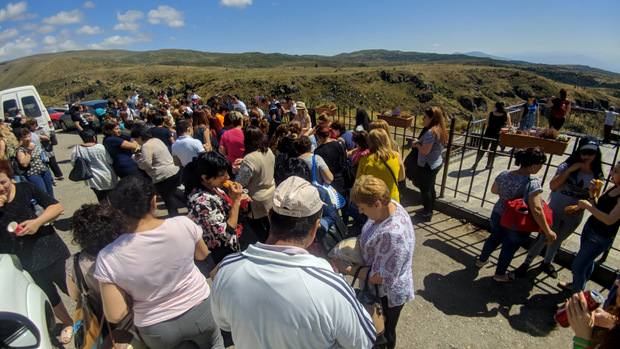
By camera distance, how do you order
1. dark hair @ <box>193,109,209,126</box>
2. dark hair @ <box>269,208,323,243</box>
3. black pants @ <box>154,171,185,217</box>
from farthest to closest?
dark hair @ <box>193,109,209,126</box> → black pants @ <box>154,171,185,217</box> → dark hair @ <box>269,208,323,243</box>

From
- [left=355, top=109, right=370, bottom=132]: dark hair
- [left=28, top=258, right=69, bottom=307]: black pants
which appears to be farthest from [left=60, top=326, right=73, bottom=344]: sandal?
[left=355, top=109, right=370, bottom=132]: dark hair

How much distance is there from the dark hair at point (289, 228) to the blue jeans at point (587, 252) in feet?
10.6

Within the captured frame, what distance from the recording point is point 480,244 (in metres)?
4.42

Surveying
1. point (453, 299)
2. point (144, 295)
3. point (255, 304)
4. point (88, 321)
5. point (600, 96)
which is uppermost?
point (255, 304)

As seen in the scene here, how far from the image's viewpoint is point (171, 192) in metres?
4.81

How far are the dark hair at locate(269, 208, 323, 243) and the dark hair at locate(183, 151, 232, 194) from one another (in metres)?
1.30

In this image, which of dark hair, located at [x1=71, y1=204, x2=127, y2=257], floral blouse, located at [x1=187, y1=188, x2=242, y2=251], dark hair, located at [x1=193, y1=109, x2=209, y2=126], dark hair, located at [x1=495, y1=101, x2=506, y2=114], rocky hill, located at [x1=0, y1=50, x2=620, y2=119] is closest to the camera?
dark hair, located at [x1=71, y1=204, x2=127, y2=257]

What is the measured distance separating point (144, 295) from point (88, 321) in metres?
0.39

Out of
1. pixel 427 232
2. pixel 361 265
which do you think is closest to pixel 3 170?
pixel 361 265

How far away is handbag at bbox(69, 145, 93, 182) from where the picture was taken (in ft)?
14.8

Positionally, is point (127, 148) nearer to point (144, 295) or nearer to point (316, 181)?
point (316, 181)

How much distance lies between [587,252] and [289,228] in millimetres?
3367

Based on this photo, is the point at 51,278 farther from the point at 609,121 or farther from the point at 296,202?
the point at 609,121

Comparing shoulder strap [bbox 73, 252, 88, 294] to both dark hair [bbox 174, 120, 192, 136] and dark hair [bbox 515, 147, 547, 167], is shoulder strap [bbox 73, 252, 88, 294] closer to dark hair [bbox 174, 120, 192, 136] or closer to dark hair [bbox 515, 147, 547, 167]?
dark hair [bbox 174, 120, 192, 136]
